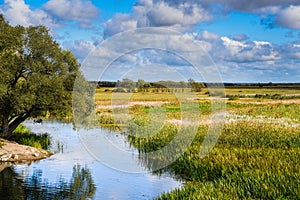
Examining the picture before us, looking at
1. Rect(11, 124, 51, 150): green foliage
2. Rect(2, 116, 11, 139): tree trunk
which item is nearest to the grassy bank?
Rect(11, 124, 51, 150): green foliage

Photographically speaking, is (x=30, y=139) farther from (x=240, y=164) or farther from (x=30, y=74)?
(x=240, y=164)

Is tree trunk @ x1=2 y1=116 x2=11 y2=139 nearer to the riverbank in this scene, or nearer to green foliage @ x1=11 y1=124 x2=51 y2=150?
green foliage @ x1=11 y1=124 x2=51 y2=150

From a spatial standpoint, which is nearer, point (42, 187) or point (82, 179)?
point (42, 187)

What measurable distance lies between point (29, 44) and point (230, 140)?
13280mm

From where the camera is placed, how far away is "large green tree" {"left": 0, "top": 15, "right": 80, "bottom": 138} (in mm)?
26234

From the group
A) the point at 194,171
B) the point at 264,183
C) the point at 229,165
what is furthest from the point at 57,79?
the point at 264,183

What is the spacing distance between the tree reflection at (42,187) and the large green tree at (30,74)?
7313mm

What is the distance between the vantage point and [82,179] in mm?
18969

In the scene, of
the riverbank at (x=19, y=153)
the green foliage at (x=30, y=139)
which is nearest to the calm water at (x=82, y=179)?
the riverbank at (x=19, y=153)

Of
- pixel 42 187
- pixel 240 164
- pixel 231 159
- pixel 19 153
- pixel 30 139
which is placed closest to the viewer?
pixel 240 164

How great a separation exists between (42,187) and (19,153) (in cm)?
709

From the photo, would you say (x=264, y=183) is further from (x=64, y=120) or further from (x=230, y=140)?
(x=64, y=120)

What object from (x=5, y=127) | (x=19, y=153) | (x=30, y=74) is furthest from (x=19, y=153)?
(x=30, y=74)

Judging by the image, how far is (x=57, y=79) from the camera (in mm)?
27484
